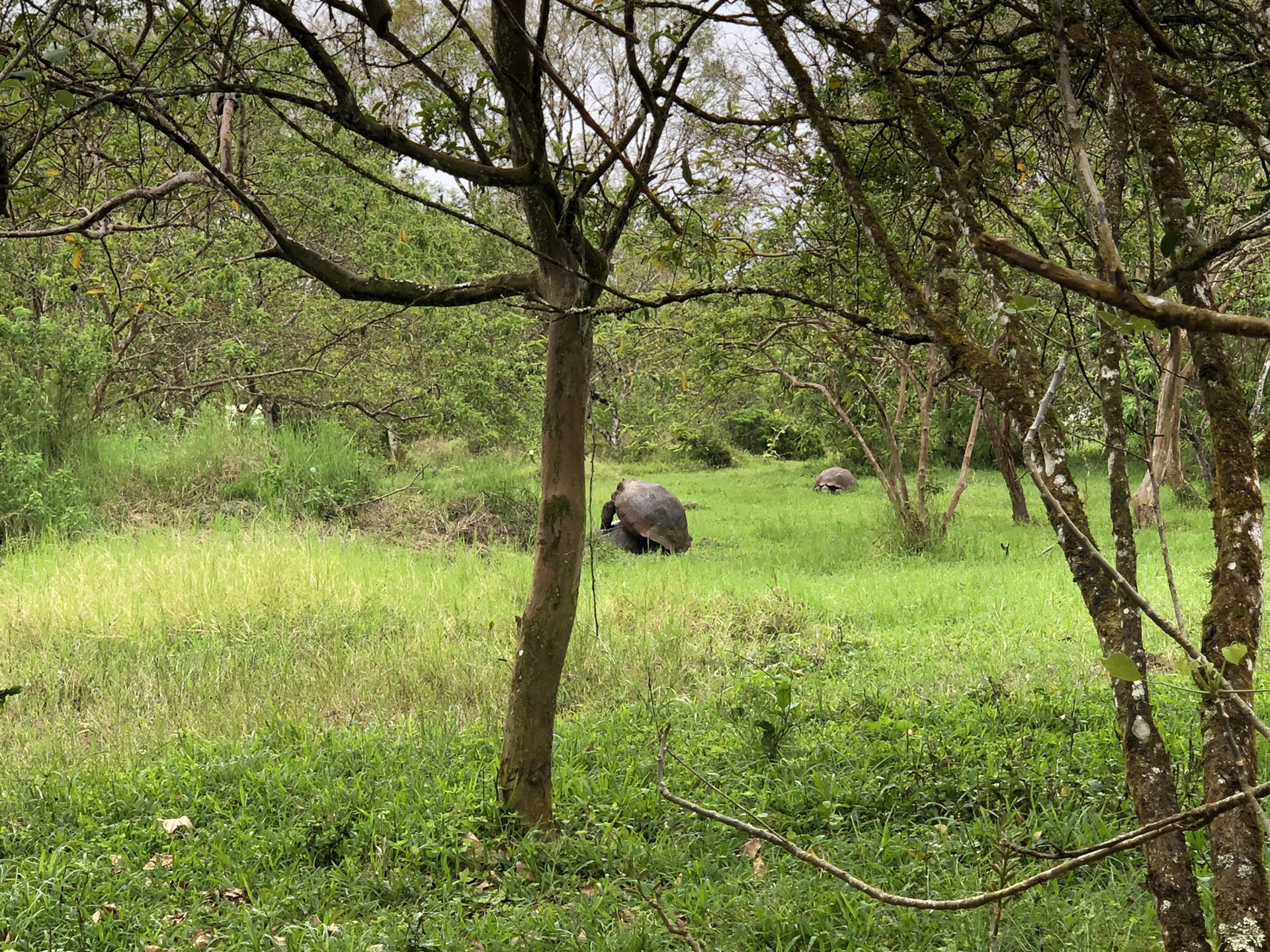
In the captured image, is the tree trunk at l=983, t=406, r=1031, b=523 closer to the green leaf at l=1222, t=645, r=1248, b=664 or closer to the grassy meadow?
the grassy meadow

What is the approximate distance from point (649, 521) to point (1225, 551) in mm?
9828

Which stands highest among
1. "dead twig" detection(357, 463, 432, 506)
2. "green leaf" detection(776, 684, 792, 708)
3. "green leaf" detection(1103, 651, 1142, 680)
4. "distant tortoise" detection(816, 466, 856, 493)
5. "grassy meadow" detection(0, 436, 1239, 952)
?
"green leaf" detection(1103, 651, 1142, 680)

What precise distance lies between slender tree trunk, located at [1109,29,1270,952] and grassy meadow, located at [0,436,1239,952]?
34 cm

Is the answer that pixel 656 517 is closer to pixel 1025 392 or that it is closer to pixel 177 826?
pixel 177 826

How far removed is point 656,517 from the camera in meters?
11.7

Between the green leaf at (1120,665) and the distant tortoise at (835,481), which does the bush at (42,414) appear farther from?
the distant tortoise at (835,481)

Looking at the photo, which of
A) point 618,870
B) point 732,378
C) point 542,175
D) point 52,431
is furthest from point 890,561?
point 52,431

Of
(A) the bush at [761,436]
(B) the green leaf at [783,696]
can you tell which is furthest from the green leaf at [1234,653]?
(A) the bush at [761,436]

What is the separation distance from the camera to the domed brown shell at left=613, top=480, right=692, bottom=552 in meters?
11.6

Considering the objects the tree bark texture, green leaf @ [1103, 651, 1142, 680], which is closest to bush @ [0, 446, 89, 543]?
the tree bark texture

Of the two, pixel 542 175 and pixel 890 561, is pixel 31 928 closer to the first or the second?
pixel 542 175

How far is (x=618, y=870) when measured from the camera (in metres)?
3.31

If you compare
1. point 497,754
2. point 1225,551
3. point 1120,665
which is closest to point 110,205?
point 1120,665

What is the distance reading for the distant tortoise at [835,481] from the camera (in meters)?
17.6
